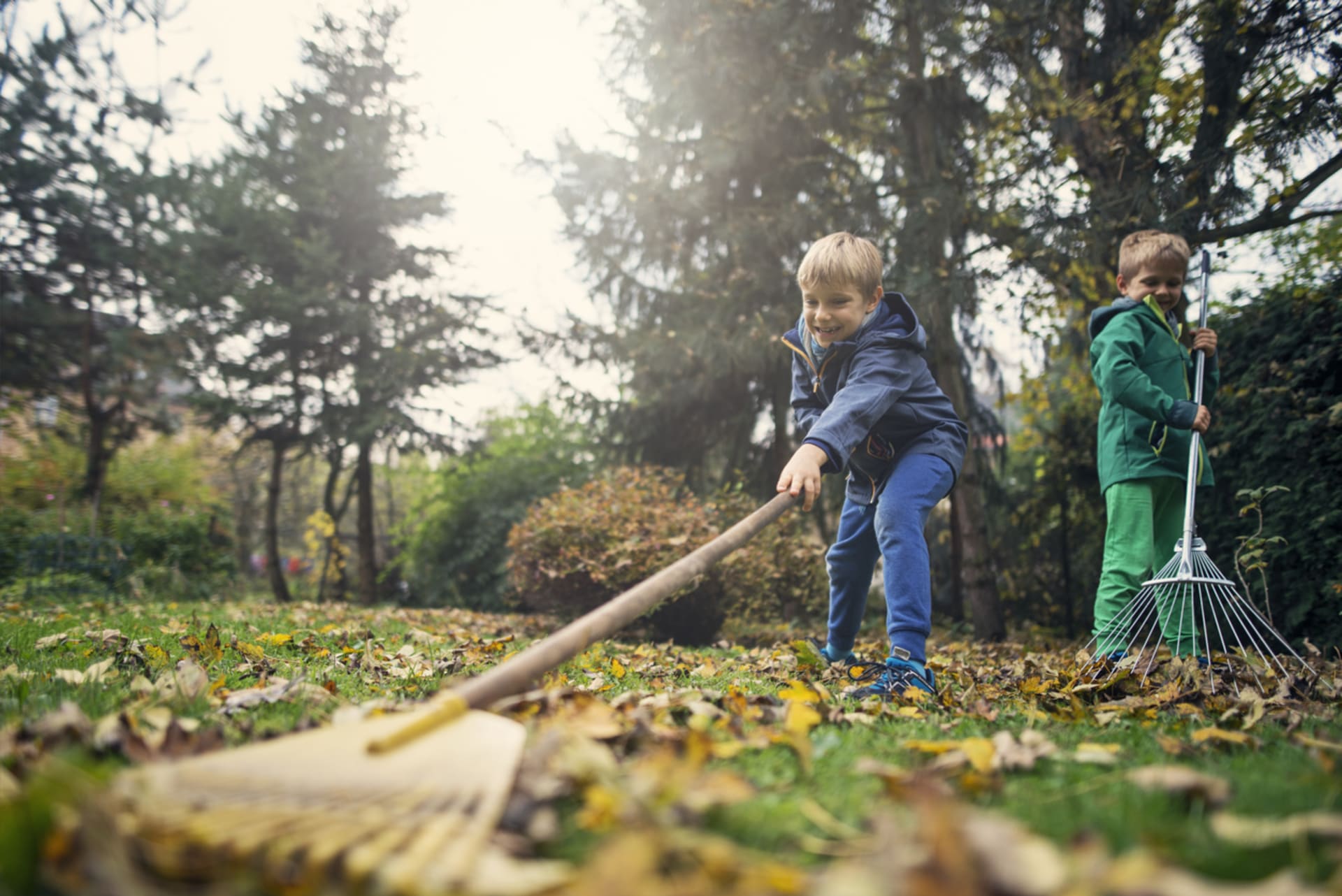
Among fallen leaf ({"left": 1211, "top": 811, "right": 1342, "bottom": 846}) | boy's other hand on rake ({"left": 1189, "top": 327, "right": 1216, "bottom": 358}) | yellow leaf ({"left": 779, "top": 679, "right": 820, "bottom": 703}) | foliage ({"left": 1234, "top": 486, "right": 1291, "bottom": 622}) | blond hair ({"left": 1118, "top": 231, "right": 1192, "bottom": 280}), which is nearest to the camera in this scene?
fallen leaf ({"left": 1211, "top": 811, "right": 1342, "bottom": 846})

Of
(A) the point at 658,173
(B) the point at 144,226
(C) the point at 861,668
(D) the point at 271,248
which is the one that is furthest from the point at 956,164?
(B) the point at 144,226

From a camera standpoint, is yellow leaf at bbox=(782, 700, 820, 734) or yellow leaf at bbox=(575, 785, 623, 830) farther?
yellow leaf at bbox=(782, 700, 820, 734)

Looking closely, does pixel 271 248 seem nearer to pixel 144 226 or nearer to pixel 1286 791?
pixel 144 226

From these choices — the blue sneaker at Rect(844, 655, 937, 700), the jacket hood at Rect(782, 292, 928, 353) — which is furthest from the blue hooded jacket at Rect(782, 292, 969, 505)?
the blue sneaker at Rect(844, 655, 937, 700)

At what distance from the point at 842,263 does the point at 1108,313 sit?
1678mm

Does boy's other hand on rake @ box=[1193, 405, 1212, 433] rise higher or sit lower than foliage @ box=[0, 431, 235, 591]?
higher

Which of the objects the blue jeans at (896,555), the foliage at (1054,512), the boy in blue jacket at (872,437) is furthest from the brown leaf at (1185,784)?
the foliage at (1054,512)

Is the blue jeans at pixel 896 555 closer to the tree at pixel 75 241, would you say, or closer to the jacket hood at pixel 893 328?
the jacket hood at pixel 893 328

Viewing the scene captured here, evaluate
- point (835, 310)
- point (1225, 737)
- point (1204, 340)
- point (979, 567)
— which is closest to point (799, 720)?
point (1225, 737)

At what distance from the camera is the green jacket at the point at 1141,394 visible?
330 centimetres

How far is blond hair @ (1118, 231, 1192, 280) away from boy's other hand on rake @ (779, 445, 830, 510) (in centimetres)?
227

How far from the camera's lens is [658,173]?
927cm

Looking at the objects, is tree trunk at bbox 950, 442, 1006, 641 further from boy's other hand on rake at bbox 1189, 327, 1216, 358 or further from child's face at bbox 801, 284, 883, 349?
child's face at bbox 801, 284, 883, 349

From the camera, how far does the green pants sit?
3.11 metres
